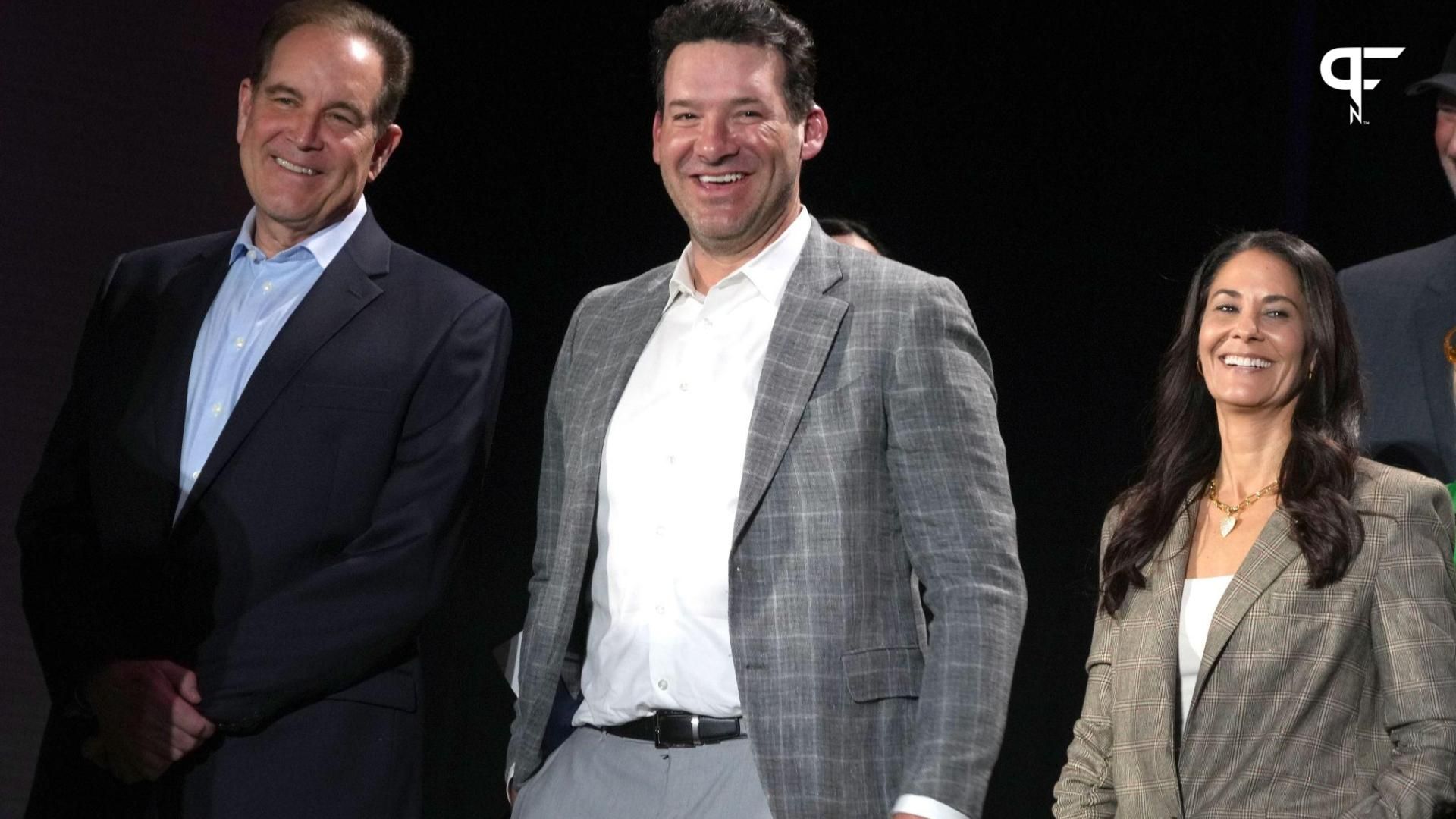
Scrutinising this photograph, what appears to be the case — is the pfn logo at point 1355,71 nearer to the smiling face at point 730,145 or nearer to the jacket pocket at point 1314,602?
the jacket pocket at point 1314,602

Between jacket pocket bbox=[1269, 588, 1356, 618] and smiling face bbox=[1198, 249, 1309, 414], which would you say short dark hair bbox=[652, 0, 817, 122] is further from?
jacket pocket bbox=[1269, 588, 1356, 618]

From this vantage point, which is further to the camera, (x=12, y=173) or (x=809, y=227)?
(x=12, y=173)

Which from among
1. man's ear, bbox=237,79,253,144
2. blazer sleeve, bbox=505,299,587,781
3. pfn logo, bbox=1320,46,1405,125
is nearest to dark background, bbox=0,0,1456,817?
pfn logo, bbox=1320,46,1405,125

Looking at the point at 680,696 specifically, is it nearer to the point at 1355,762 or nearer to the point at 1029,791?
the point at 1355,762

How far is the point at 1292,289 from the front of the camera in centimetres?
285

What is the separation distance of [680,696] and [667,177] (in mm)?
761

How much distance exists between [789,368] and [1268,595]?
35.4 inches

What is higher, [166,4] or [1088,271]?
[166,4]

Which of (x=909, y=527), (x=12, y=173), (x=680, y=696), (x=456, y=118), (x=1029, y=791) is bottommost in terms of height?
(x=1029, y=791)

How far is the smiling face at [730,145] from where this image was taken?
2367 millimetres

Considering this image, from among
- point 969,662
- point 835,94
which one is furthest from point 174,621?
point 835,94

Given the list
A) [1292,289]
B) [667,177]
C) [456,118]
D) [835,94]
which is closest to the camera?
[667,177]

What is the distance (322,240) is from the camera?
2.79m

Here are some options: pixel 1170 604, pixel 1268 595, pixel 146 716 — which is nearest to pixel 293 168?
pixel 146 716
